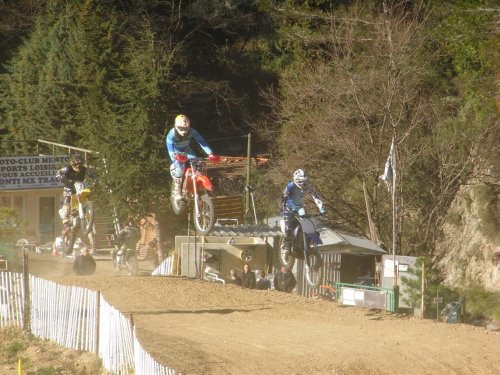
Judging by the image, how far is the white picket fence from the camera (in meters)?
15.3

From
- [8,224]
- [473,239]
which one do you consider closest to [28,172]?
[8,224]

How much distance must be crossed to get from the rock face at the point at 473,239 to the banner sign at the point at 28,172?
1465 centimetres

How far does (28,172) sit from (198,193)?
1807 cm

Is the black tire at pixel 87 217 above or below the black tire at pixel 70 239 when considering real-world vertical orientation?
above

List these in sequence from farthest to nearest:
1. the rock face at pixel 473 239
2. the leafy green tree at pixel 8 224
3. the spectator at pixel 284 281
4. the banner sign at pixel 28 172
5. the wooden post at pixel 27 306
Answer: the banner sign at pixel 28 172 → the rock face at pixel 473 239 → the leafy green tree at pixel 8 224 → the spectator at pixel 284 281 → the wooden post at pixel 27 306

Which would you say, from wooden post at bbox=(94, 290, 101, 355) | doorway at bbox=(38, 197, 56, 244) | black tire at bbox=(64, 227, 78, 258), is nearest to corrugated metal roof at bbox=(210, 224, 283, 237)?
black tire at bbox=(64, 227, 78, 258)

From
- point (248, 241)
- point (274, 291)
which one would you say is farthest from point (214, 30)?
point (274, 291)

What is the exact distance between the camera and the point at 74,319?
60.5 feet

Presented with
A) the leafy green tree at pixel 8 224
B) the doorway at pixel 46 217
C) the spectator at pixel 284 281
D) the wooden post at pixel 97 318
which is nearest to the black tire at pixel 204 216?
the wooden post at pixel 97 318

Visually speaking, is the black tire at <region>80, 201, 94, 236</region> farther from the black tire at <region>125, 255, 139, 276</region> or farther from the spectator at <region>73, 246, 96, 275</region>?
the black tire at <region>125, 255, 139, 276</region>

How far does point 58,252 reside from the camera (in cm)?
3048

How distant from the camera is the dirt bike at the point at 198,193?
59.3 feet

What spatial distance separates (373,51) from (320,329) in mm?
17920

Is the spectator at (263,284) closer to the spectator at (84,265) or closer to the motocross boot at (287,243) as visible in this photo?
the spectator at (84,265)
